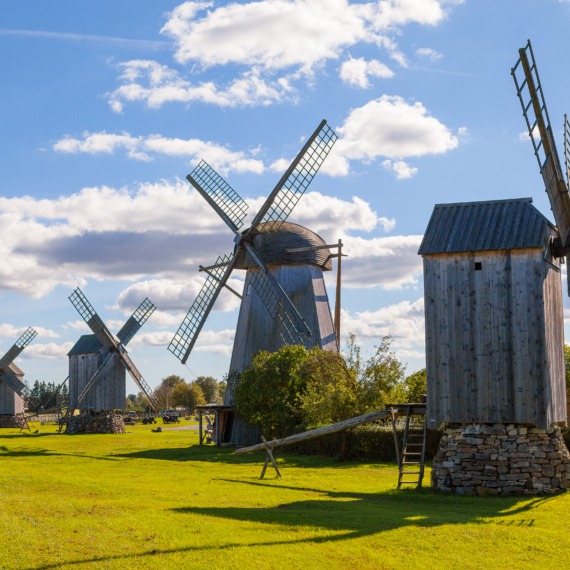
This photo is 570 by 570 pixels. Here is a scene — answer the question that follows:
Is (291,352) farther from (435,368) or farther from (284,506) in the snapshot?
(284,506)

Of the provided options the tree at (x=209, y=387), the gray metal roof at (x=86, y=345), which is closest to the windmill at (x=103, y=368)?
the gray metal roof at (x=86, y=345)

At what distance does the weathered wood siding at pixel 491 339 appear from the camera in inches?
619

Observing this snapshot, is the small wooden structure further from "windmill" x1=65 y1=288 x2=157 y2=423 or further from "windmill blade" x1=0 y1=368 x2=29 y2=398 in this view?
"windmill blade" x1=0 y1=368 x2=29 y2=398

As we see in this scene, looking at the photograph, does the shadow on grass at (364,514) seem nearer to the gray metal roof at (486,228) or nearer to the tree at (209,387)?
the gray metal roof at (486,228)

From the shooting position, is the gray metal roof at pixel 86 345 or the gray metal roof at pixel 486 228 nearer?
the gray metal roof at pixel 486 228

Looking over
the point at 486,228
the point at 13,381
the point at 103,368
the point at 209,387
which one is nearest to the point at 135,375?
the point at 103,368

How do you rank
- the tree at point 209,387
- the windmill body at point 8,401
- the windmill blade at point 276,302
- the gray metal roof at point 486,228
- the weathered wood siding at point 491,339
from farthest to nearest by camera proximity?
the tree at point 209,387
the windmill body at point 8,401
the windmill blade at point 276,302
the gray metal roof at point 486,228
the weathered wood siding at point 491,339

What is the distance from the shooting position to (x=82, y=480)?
57.9ft

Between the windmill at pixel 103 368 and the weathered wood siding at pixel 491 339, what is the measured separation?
33177 mm

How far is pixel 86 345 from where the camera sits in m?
50.3

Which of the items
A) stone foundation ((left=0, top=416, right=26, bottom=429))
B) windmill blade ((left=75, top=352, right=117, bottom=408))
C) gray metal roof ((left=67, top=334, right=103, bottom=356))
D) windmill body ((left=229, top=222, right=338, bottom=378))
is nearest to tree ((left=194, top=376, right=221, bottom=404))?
stone foundation ((left=0, top=416, right=26, bottom=429))

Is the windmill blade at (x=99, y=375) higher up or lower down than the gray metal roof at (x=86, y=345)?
lower down

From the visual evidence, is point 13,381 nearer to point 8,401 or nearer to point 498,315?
point 8,401

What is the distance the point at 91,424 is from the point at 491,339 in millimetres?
37843
